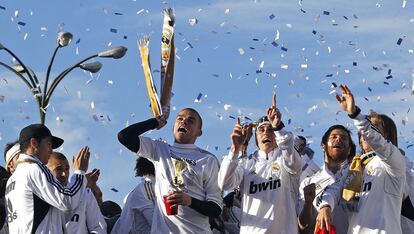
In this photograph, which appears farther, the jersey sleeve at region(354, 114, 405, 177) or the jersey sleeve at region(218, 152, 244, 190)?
the jersey sleeve at region(218, 152, 244, 190)

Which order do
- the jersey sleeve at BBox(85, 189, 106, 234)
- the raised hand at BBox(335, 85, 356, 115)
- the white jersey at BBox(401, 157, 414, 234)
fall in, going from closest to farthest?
the raised hand at BBox(335, 85, 356, 115), the white jersey at BBox(401, 157, 414, 234), the jersey sleeve at BBox(85, 189, 106, 234)

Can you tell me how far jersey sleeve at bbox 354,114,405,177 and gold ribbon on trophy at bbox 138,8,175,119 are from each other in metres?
2.40

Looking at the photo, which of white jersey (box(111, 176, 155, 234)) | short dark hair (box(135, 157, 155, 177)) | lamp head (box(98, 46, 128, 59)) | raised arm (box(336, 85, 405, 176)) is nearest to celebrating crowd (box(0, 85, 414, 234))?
raised arm (box(336, 85, 405, 176))

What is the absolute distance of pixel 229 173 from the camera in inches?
496

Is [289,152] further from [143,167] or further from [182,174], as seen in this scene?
[143,167]

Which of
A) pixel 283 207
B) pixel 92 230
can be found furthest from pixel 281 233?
pixel 92 230

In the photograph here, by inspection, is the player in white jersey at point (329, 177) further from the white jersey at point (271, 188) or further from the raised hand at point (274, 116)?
the raised hand at point (274, 116)

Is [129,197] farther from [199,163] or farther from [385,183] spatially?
[385,183]

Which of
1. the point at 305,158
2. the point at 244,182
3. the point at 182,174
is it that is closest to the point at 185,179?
the point at 182,174

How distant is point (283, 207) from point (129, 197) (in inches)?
96.9

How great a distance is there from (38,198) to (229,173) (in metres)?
2.09

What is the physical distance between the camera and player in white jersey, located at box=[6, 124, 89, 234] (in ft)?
39.7

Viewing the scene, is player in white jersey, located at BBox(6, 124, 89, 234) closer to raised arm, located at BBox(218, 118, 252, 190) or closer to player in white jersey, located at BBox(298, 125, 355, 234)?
raised arm, located at BBox(218, 118, 252, 190)

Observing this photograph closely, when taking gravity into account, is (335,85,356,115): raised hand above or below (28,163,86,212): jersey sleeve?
above
